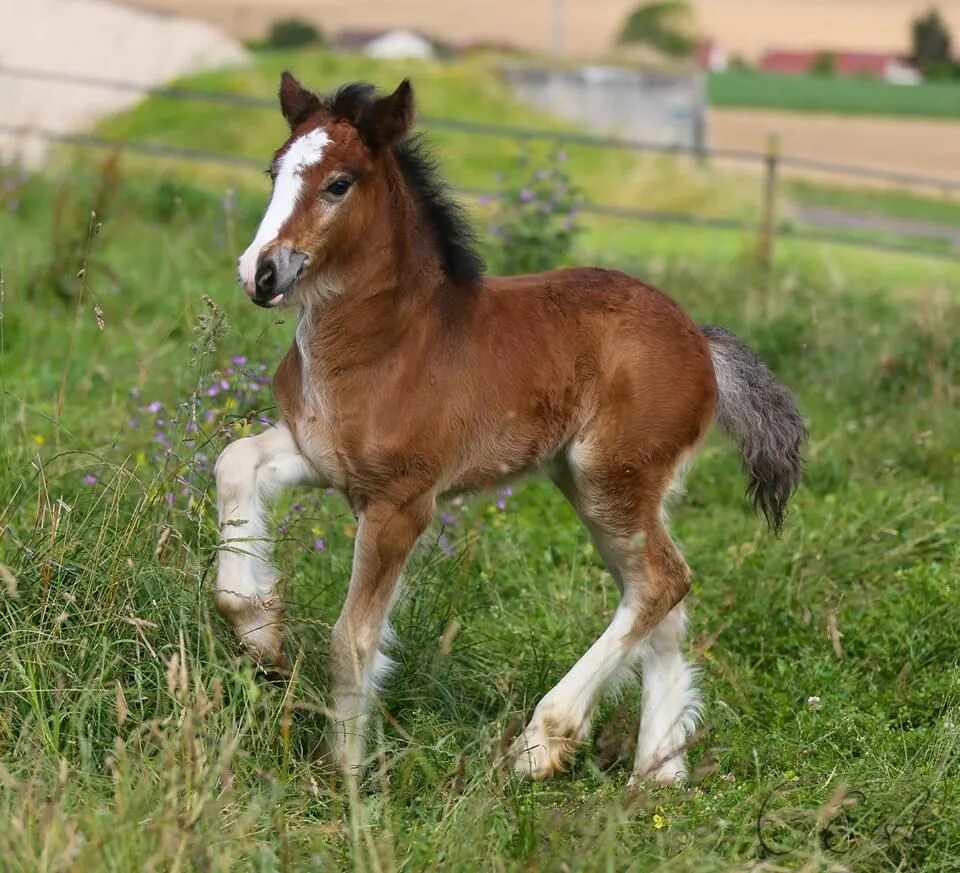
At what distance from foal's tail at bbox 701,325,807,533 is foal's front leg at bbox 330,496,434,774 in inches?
50.3

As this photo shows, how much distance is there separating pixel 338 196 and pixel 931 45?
55.9 m

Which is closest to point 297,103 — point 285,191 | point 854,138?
point 285,191

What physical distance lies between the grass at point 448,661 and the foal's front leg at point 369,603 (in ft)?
0.39

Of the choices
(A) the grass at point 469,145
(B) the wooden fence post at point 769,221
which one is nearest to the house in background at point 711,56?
(A) the grass at point 469,145

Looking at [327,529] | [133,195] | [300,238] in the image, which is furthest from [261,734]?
[133,195]

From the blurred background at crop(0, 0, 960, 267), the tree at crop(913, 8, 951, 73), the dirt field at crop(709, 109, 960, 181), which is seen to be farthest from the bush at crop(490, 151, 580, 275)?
the tree at crop(913, 8, 951, 73)

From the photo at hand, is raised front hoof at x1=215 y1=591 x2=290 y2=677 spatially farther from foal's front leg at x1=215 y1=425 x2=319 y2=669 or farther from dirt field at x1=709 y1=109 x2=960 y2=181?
dirt field at x1=709 y1=109 x2=960 y2=181

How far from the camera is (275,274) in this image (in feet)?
13.6

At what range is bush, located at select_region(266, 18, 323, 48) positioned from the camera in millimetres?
43941

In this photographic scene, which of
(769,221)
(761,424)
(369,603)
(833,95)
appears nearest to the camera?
(369,603)

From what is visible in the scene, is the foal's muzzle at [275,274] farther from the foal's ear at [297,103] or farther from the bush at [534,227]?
the bush at [534,227]

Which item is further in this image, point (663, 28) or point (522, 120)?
point (663, 28)

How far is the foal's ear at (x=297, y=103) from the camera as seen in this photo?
460 centimetres

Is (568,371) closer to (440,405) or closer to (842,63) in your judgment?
(440,405)
